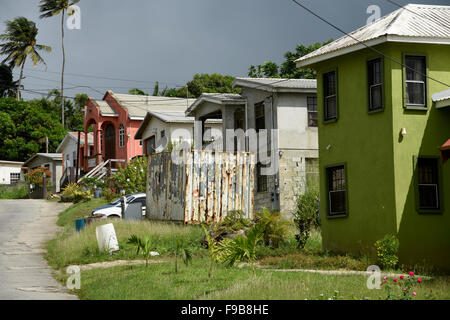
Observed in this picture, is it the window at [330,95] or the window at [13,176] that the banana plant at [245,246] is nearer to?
the window at [330,95]

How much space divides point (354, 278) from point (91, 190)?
1172 inches

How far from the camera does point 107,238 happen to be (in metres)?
20.7

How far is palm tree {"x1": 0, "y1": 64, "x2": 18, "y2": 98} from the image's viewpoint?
Result: 232ft

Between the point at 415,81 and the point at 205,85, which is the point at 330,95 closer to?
the point at 415,81

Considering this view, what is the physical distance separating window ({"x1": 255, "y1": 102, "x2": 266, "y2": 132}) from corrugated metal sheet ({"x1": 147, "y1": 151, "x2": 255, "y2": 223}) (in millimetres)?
3293

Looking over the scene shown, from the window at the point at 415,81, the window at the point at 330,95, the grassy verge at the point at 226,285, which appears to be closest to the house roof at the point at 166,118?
the window at the point at 330,95

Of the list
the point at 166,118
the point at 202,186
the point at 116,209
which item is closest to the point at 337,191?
the point at 202,186

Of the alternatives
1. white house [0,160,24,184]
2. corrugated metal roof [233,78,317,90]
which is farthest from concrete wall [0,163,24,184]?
corrugated metal roof [233,78,317,90]

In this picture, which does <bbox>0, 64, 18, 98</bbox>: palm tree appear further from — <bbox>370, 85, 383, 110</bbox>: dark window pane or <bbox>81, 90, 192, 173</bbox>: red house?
<bbox>370, 85, 383, 110</bbox>: dark window pane

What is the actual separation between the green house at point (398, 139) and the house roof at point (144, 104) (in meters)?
28.9

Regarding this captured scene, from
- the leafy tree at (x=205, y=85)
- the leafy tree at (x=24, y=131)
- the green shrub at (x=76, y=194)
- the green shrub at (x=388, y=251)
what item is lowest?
the green shrub at (x=388, y=251)

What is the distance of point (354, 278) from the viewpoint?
15.4 m

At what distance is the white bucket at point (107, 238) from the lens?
67.8 feet
